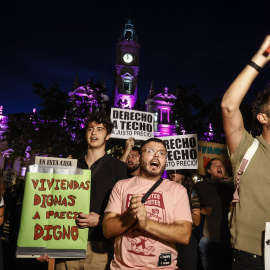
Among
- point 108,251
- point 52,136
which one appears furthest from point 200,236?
point 52,136

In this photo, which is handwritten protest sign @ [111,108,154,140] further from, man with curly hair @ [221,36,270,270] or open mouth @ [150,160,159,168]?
man with curly hair @ [221,36,270,270]

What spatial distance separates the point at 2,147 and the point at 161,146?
160ft

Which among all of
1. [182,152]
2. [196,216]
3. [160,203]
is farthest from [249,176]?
[182,152]

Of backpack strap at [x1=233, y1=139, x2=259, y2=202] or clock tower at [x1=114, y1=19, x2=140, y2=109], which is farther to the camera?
clock tower at [x1=114, y1=19, x2=140, y2=109]

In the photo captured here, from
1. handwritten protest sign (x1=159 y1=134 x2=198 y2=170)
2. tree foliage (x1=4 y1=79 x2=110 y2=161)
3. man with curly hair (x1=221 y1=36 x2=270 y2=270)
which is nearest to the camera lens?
man with curly hair (x1=221 y1=36 x2=270 y2=270)

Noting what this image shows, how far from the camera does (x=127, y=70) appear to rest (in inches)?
2023

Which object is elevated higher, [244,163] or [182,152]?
[182,152]

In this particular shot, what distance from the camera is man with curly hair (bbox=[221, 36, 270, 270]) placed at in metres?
2.09

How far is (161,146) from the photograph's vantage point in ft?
9.75

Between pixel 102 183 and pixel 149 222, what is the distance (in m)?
1.21

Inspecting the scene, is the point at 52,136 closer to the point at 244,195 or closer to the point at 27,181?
the point at 27,181

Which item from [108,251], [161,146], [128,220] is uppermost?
[161,146]

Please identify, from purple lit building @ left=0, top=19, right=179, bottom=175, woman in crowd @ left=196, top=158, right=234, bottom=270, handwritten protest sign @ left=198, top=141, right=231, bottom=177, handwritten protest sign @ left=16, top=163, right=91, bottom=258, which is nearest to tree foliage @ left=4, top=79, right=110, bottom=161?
handwritten protest sign @ left=198, top=141, right=231, bottom=177

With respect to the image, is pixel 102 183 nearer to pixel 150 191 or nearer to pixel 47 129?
pixel 150 191
